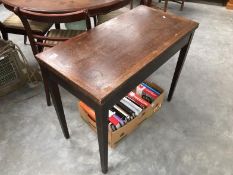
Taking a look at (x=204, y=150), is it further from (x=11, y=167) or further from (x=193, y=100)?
(x=11, y=167)

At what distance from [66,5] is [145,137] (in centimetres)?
109

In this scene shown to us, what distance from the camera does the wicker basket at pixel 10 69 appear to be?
171 centimetres

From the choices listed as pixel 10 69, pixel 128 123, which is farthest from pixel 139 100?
pixel 10 69

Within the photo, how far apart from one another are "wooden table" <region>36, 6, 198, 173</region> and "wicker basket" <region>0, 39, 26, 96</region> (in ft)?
2.56

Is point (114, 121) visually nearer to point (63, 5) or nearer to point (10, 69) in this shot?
point (63, 5)

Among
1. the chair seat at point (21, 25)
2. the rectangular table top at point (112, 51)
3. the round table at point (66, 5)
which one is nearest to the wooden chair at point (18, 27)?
the chair seat at point (21, 25)

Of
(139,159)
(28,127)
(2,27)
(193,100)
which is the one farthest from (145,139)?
(2,27)

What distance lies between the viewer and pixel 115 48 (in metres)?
1.11

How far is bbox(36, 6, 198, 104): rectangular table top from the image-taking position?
93 centimetres

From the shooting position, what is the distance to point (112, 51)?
109 cm

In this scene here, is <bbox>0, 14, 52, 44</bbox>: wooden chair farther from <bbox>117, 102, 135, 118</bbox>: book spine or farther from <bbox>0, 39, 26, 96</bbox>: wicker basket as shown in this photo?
<bbox>117, 102, 135, 118</bbox>: book spine

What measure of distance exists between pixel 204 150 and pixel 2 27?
1864 millimetres

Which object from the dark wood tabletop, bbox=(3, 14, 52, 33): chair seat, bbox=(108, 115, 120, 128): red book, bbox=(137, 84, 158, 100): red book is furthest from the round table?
bbox=(108, 115, 120, 128): red book

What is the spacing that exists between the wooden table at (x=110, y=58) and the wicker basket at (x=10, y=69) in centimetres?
78
